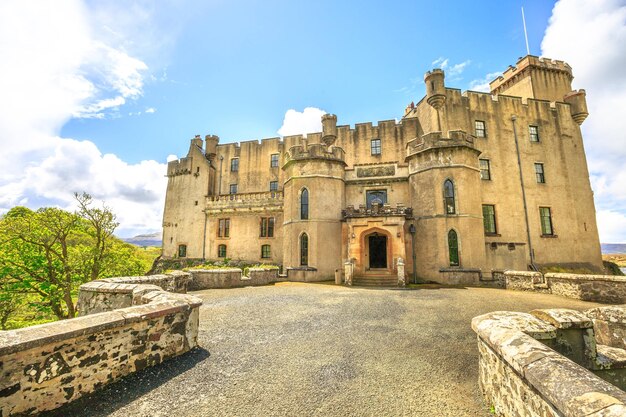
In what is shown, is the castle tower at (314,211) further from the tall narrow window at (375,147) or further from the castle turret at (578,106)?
the castle turret at (578,106)

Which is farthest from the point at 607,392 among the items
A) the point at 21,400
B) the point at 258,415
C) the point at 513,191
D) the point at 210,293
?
the point at 513,191

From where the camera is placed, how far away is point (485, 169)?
68.7 ft

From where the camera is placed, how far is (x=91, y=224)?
17797 millimetres

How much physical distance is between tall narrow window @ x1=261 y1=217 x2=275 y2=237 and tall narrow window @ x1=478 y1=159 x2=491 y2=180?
18.3 meters

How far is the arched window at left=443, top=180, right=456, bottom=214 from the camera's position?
56.5 ft

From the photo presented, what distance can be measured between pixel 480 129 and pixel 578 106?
31.3 ft

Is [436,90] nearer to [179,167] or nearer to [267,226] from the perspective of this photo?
[267,226]

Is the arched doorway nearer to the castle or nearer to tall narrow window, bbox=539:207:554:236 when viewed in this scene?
the castle

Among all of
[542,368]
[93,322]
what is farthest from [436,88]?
[93,322]

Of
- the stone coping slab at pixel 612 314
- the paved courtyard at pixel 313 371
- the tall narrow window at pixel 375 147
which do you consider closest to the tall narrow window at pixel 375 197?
the tall narrow window at pixel 375 147

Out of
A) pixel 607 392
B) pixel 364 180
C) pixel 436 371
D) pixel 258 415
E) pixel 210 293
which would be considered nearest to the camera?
pixel 607 392

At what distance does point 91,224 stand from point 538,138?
35355mm

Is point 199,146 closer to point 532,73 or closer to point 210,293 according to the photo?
point 210,293

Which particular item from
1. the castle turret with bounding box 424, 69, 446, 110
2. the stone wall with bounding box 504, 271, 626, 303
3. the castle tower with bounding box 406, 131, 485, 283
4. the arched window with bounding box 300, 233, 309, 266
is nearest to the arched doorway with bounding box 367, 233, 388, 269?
the castle tower with bounding box 406, 131, 485, 283
